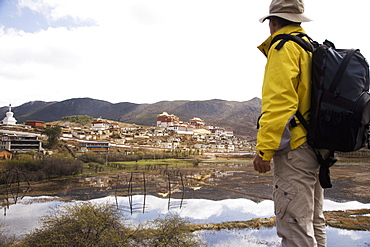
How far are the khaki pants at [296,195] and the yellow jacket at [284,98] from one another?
0.08 meters

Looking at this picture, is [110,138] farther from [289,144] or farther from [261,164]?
[289,144]

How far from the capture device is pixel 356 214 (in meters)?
8.20

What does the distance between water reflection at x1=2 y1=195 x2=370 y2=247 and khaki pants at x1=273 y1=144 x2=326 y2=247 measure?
4618 mm

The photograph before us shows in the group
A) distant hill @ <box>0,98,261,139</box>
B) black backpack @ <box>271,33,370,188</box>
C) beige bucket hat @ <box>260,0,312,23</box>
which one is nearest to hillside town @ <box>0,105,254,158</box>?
beige bucket hat @ <box>260,0,312,23</box>

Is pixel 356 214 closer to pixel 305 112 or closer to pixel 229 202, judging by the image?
pixel 229 202

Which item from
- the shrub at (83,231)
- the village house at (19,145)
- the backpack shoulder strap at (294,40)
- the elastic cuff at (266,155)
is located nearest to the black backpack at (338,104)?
the backpack shoulder strap at (294,40)

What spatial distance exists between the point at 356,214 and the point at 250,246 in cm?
461

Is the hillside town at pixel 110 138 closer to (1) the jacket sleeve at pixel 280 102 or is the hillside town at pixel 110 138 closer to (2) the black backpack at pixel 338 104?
(1) the jacket sleeve at pixel 280 102

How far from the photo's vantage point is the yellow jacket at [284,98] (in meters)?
1.54

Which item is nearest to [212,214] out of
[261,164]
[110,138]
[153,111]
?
[261,164]

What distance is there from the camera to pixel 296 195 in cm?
152

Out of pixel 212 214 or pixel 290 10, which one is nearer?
pixel 290 10

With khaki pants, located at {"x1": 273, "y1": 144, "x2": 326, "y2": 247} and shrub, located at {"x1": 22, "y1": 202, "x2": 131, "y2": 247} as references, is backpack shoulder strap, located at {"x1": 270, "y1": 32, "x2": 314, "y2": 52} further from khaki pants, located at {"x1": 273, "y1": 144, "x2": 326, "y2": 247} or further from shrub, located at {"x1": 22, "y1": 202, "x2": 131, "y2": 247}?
shrub, located at {"x1": 22, "y1": 202, "x2": 131, "y2": 247}

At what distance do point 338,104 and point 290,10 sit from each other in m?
0.70
